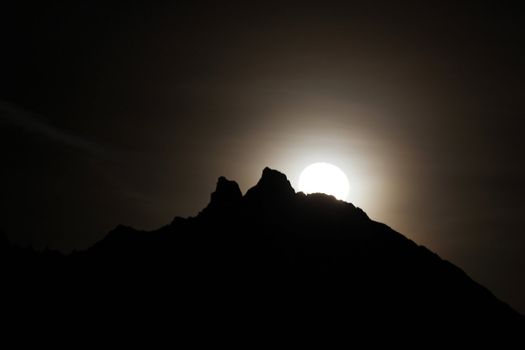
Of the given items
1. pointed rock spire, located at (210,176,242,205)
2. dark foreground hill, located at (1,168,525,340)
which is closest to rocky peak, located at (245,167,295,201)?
dark foreground hill, located at (1,168,525,340)

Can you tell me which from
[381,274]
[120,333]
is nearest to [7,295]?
[120,333]

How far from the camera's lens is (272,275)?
126m

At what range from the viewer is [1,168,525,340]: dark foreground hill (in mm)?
116000

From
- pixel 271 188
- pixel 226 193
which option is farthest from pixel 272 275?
pixel 226 193

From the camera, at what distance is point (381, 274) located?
418 ft

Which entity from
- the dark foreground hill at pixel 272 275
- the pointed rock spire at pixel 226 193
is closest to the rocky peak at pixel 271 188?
the dark foreground hill at pixel 272 275

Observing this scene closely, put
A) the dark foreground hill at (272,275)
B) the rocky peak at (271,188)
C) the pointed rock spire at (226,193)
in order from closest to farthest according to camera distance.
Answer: the dark foreground hill at (272,275), the rocky peak at (271,188), the pointed rock spire at (226,193)

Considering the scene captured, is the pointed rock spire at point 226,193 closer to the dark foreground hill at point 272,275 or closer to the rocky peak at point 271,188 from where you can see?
the dark foreground hill at point 272,275

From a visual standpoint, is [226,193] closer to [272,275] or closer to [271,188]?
[271,188]

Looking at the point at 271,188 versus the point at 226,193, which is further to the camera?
the point at 226,193

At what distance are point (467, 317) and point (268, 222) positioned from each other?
52701 mm

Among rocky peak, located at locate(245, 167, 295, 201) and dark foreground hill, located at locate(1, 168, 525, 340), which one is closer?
dark foreground hill, located at locate(1, 168, 525, 340)

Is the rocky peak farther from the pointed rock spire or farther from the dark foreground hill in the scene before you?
the pointed rock spire

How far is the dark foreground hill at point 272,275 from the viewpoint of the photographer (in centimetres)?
11600
